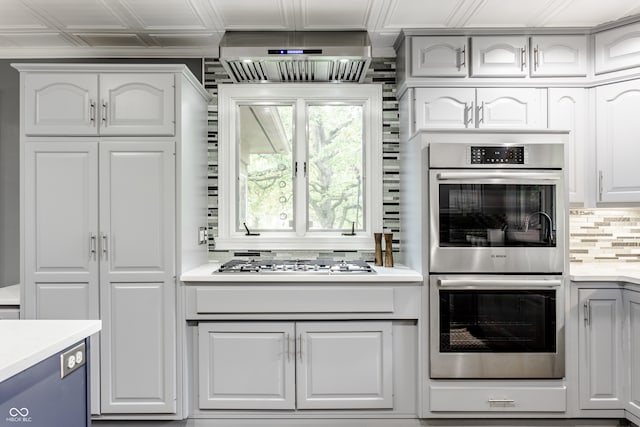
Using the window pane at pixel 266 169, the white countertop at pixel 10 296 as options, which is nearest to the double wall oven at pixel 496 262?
the window pane at pixel 266 169

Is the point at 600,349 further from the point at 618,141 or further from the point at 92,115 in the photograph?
the point at 92,115

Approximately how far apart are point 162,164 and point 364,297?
136cm

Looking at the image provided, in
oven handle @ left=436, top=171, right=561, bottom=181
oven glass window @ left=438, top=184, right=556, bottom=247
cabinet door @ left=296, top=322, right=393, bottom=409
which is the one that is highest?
oven handle @ left=436, top=171, right=561, bottom=181

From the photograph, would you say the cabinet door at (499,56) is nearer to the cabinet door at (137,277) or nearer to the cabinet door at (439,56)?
the cabinet door at (439,56)

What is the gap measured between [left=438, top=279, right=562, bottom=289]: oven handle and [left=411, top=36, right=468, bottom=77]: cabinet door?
1.29 metres

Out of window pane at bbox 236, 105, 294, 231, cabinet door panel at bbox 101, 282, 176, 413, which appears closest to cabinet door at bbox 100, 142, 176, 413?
cabinet door panel at bbox 101, 282, 176, 413

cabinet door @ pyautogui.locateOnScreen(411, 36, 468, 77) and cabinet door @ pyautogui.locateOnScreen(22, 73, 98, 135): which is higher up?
cabinet door @ pyautogui.locateOnScreen(411, 36, 468, 77)

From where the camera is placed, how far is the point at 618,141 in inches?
104

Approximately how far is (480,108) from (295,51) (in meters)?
1.22

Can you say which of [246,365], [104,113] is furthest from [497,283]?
[104,113]

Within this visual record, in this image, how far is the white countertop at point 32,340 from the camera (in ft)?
3.59

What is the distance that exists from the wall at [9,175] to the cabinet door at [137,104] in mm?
1087

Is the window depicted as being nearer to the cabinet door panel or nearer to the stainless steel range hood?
the stainless steel range hood

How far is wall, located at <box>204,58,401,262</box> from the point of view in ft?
10.1
